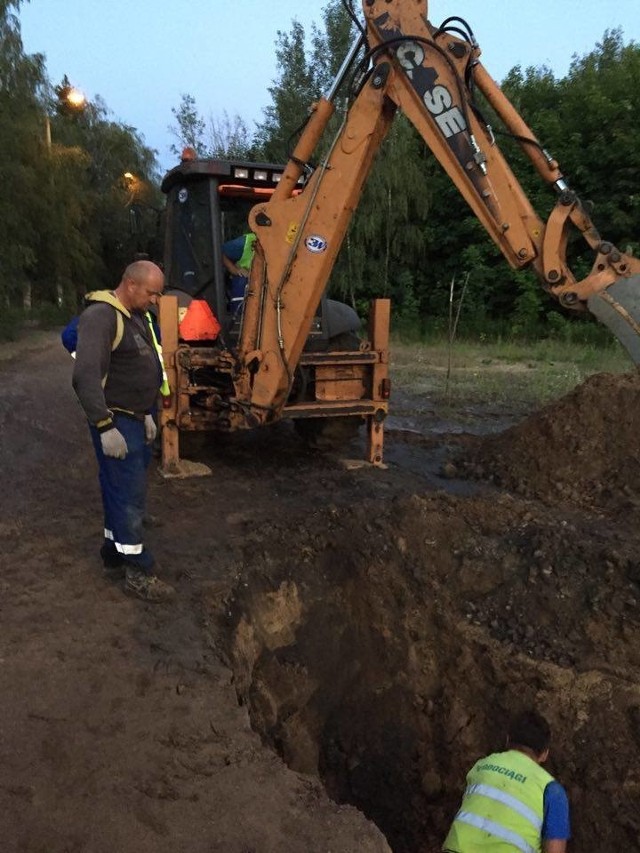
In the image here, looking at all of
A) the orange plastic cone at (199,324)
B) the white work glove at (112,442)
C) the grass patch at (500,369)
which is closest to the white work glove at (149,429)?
the white work glove at (112,442)

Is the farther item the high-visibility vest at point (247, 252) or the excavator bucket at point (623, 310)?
the high-visibility vest at point (247, 252)

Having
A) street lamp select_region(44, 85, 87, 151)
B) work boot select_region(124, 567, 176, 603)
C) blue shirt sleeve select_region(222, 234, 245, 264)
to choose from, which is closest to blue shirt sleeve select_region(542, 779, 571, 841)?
work boot select_region(124, 567, 176, 603)

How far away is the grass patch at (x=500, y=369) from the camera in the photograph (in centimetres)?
1121

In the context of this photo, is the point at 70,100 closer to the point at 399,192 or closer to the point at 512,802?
Result: the point at 399,192

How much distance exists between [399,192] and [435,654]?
64.7 feet

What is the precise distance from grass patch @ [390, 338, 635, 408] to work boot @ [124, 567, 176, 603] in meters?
6.79

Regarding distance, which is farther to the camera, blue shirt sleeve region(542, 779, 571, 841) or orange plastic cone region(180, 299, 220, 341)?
orange plastic cone region(180, 299, 220, 341)

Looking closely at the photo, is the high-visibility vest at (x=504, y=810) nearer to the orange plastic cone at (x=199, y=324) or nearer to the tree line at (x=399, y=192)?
the orange plastic cone at (x=199, y=324)

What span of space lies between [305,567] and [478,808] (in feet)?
8.05

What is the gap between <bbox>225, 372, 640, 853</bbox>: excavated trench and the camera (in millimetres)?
3980

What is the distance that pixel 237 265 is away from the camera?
22.5 ft

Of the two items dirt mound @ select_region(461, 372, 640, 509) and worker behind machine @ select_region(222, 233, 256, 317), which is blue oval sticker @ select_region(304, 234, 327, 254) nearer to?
worker behind machine @ select_region(222, 233, 256, 317)

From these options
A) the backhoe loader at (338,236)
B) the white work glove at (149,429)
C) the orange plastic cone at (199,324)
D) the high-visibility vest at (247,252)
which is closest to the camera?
the white work glove at (149,429)

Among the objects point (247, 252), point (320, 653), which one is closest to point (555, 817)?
point (320, 653)
